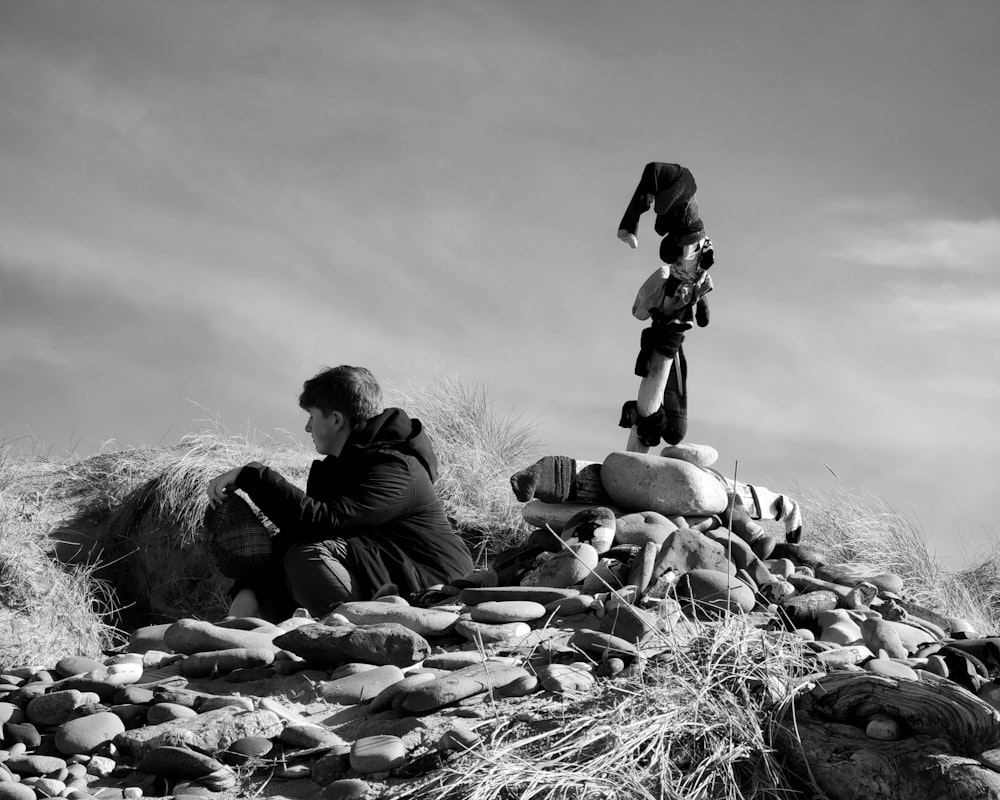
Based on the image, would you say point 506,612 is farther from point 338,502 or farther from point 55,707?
point 55,707

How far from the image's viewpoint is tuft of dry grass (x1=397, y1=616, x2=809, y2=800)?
8.78ft

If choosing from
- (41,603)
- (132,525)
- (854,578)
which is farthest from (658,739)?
(132,525)

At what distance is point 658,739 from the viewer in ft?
9.22

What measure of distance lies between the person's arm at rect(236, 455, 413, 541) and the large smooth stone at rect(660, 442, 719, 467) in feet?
8.49

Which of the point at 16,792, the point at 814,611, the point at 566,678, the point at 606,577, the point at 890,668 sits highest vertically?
the point at 606,577

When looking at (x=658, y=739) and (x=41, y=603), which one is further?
(x=41, y=603)

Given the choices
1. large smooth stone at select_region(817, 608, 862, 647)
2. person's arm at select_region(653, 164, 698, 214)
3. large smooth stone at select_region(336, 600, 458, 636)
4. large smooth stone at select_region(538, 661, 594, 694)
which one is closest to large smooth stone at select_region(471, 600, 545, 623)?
large smooth stone at select_region(336, 600, 458, 636)

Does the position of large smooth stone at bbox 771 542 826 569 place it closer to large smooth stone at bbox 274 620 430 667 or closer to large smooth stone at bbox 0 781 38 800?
large smooth stone at bbox 274 620 430 667

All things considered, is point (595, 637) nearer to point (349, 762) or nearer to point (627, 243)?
point (349, 762)

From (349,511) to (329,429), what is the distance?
22.4 inches

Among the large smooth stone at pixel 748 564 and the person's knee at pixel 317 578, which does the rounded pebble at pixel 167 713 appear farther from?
the large smooth stone at pixel 748 564

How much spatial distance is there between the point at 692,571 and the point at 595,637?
0.87m

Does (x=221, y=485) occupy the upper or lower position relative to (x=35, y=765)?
upper

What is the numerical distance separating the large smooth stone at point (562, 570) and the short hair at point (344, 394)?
48.6 inches
